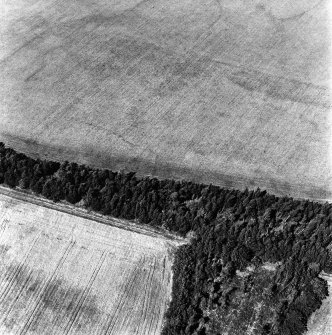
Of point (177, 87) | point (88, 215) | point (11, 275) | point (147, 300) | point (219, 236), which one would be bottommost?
point (147, 300)

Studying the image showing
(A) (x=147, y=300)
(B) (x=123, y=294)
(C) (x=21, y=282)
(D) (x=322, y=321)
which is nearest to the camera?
(D) (x=322, y=321)

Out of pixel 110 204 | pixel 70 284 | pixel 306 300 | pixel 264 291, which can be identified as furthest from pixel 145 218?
pixel 306 300

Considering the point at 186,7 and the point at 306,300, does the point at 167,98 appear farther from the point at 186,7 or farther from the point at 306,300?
the point at 306,300

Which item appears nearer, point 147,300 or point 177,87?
point 147,300

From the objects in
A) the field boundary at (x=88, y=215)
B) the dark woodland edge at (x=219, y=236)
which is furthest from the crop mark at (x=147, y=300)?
the field boundary at (x=88, y=215)

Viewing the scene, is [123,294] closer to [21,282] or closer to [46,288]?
[46,288]

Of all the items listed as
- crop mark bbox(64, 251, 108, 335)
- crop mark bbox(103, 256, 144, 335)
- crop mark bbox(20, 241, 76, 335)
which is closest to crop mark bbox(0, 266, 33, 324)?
crop mark bbox(20, 241, 76, 335)

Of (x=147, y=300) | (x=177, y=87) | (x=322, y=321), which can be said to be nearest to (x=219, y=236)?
(x=147, y=300)
